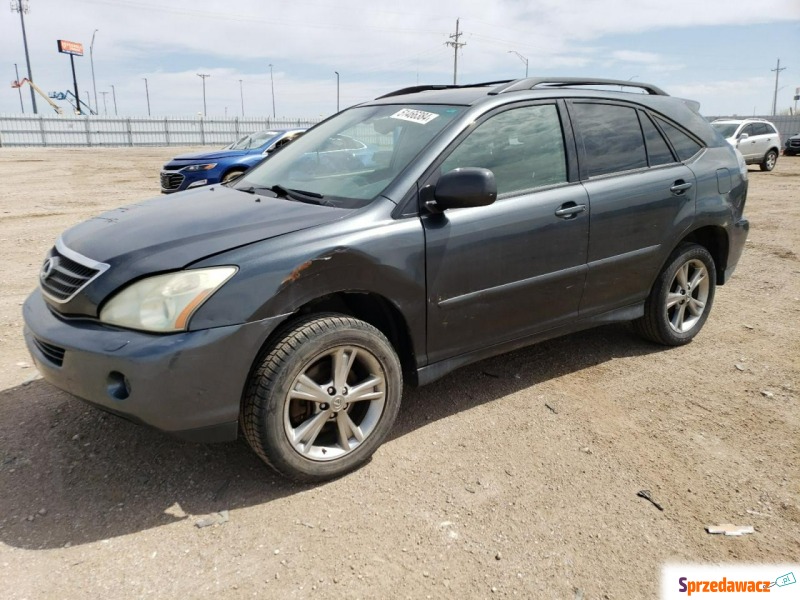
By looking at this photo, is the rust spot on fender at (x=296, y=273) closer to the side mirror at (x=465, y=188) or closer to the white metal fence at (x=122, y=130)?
the side mirror at (x=465, y=188)

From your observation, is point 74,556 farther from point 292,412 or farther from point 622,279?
point 622,279

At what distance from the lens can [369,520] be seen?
8.59ft

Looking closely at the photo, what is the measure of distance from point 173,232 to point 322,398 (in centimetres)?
100

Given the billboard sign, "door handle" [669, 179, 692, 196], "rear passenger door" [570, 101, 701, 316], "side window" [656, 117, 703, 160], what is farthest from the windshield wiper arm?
the billboard sign

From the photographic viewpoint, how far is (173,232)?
111 inches

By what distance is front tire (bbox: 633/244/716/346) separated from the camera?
427 centimetres

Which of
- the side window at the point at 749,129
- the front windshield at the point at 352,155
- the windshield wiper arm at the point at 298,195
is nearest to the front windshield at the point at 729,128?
the side window at the point at 749,129

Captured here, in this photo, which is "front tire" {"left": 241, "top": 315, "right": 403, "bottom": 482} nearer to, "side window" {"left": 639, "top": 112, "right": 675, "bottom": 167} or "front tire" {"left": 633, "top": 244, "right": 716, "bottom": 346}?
"front tire" {"left": 633, "top": 244, "right": 716, "bottom": 346}

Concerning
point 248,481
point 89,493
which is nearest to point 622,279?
point 248,481

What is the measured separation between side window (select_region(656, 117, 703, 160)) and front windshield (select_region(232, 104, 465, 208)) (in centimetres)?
171

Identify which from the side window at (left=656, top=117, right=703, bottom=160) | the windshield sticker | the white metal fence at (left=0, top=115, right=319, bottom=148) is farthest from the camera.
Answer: the white metal fence at (left=0, top=115, right=319, bottom=148)

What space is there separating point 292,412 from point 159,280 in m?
0.81

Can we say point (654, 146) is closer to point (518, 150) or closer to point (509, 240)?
point (518, 150)

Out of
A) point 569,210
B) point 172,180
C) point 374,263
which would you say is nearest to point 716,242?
point 569,210
